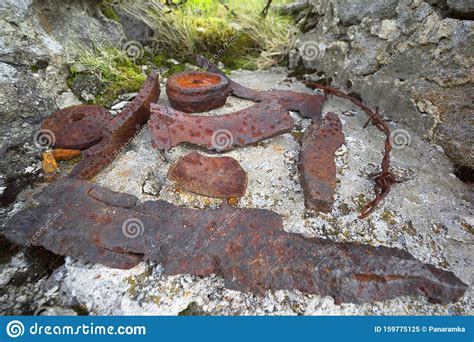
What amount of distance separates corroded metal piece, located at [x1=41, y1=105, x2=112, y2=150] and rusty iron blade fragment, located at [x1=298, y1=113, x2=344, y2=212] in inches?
53.1

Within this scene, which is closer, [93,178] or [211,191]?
[211,191]

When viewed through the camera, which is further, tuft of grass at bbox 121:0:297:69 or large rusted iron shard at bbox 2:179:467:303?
tuft of grass at bbox 121:0:297:69

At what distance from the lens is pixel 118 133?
75.5 inches

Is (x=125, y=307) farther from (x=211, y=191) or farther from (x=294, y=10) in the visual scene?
(x=294, y=10)

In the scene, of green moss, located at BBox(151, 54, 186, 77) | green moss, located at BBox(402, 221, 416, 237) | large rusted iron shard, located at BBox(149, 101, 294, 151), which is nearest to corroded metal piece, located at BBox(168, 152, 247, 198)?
large rusted iron shard, located at BBox(149, 101, 294, 151)

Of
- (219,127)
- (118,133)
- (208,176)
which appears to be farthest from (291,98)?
(118,133)

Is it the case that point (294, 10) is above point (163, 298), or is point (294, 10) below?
above

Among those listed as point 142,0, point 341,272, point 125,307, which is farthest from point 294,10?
point 125,307

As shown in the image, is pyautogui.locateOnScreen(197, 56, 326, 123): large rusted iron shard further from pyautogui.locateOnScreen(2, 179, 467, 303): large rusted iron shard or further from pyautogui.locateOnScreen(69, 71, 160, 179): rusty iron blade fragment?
pyautogui.locateOnScreen(2, 179, 467, 303): large rusted iron shard

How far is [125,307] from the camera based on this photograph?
4.08 feet

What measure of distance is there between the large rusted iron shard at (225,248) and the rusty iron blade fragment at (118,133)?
0.87 ft

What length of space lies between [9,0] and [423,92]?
9.84ft

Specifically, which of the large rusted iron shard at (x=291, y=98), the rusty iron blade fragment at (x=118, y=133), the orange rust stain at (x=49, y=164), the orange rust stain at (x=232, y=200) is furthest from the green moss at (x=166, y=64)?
the orange rust stain at (x=232, y=200)

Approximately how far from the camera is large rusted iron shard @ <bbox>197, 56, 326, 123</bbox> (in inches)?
92.9
